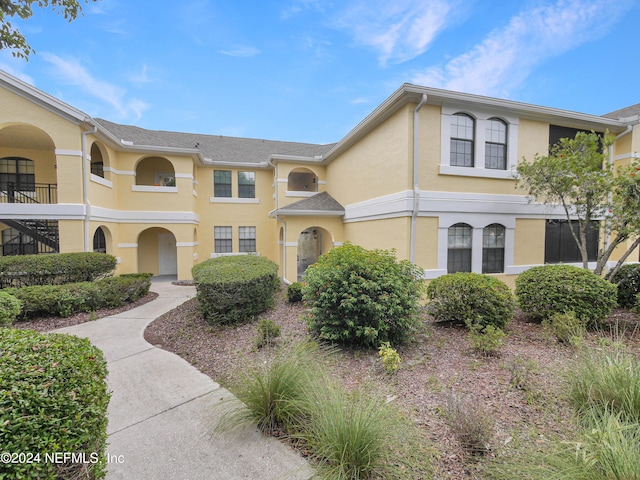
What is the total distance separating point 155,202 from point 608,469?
15.5 m

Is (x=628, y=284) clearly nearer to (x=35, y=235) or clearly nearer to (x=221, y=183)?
(x=221, y=183)

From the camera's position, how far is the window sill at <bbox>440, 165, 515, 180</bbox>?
847cm

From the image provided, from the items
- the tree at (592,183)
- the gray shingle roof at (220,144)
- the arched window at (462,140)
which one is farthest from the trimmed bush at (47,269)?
the tree at (592,183)

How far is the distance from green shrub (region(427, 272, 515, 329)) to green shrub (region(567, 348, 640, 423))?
215 centimetres

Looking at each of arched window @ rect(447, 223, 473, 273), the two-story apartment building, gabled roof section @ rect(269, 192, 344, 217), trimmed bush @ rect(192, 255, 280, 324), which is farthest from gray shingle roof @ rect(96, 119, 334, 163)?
trimmed bush @ rect(192, 255, 280, 324)

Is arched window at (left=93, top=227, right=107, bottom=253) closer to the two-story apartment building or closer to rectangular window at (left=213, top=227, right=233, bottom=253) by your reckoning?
the two-story apartment building

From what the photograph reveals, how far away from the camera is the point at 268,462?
252 centimetres

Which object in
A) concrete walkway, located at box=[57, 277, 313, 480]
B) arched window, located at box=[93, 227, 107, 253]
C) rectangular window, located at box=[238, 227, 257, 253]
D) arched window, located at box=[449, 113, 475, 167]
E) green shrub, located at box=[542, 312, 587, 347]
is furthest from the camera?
rectangular window, located at box=[238, 227, 257, 253]

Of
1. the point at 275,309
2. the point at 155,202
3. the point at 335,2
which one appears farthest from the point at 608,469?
the point at 155,202

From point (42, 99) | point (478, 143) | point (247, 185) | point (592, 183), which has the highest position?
point (42, 99)

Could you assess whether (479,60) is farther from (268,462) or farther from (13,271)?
(13,271)

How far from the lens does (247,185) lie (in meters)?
15.9

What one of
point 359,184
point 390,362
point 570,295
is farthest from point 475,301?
point 359,184

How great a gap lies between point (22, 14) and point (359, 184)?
974 centimetres
